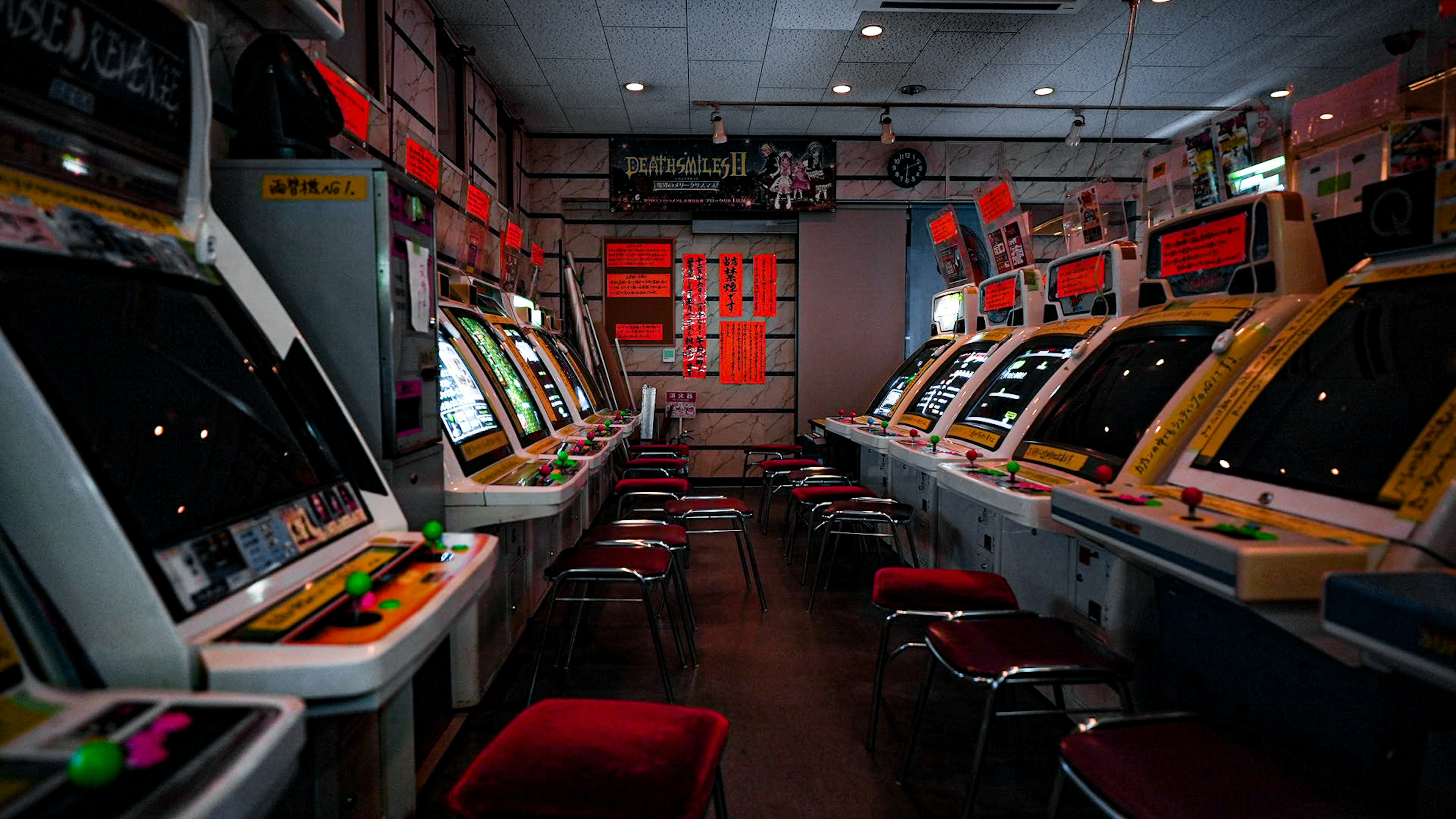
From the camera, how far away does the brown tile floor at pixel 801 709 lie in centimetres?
201

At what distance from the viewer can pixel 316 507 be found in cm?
129

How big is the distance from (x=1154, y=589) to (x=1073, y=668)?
56 centimetres

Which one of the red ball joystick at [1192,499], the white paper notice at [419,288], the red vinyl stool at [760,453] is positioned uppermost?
the white paper notice at [419,288]

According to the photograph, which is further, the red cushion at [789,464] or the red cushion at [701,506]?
the red cushion at [789,464]

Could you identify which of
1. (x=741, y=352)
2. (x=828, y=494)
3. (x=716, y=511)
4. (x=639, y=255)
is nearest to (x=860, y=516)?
(x=828, y=494)

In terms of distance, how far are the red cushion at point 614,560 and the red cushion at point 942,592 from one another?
30.1 inches

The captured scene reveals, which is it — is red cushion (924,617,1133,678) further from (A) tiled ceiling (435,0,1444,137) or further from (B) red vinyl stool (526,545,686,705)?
(A) tiled ceiling (435,0,1444,137)

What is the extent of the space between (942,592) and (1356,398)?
1.12 metres

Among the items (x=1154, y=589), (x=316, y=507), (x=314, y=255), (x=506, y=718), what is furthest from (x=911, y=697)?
(x=314, y=255)

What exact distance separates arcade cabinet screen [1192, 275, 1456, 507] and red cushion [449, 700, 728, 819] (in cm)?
138

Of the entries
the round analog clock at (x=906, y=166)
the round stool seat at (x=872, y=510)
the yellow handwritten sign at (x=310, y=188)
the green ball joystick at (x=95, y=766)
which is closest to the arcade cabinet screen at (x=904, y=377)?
the round stool seat at (x=872, y=510)

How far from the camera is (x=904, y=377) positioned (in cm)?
488

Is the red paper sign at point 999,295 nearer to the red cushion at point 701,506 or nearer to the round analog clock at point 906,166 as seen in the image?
the red cushion at point 701,506

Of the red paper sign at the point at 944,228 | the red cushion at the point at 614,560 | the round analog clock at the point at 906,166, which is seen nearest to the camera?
the red cushion at the point at 614,560
